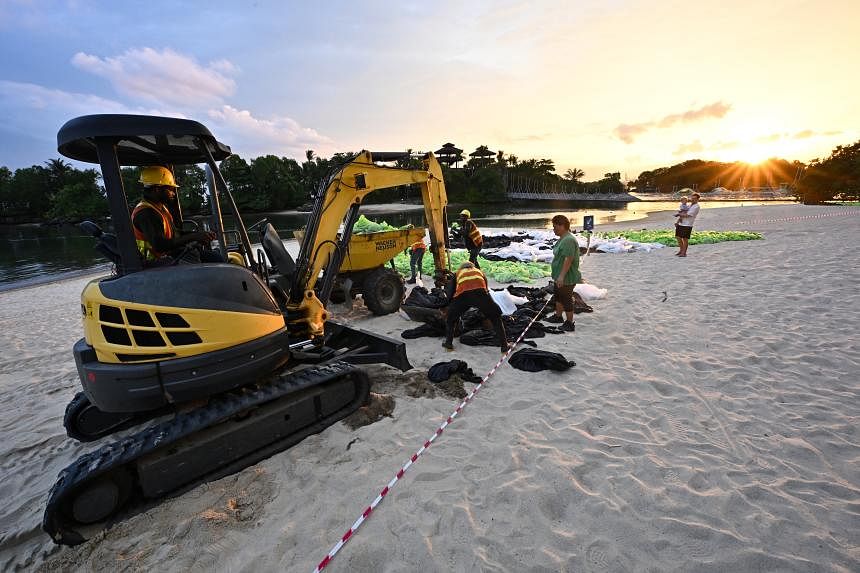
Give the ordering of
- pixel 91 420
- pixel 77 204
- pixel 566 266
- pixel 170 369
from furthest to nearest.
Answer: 1. pixel 77 204
2. pixel 566 266
3. pixel 91 420
4. pixel 170 369

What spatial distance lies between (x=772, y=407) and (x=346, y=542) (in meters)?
4.16

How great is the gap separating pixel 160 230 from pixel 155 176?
554 mm

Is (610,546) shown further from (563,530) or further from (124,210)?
(124,210)

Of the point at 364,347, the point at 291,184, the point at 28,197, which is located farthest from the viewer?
the point at 291,184

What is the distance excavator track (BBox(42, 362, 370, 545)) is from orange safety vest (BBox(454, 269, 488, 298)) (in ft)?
6.94

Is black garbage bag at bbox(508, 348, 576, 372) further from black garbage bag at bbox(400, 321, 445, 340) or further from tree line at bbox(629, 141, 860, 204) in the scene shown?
tree line at bbox(629, 141, 860, 204)

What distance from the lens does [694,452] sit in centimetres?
311

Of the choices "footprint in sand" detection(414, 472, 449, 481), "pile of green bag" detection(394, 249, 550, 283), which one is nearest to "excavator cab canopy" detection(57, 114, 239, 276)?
"footprint in sand" detection(414, 472, 449, 481)

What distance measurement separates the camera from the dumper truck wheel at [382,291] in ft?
24.6

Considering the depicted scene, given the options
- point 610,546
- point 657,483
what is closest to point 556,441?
point 657,483

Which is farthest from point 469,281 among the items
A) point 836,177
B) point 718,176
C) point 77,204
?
point 718,176

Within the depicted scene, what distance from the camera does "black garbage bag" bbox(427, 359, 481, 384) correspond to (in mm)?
4535

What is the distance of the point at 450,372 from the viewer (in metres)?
4.61

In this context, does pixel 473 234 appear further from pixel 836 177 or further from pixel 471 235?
pixel 836 177
